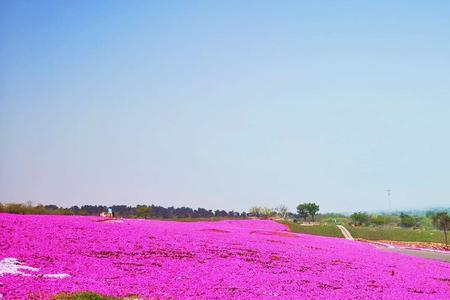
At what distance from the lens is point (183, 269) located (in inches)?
1024

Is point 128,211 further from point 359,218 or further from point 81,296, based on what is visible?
point 81,296

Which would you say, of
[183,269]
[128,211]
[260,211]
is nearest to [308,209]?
[260,211]

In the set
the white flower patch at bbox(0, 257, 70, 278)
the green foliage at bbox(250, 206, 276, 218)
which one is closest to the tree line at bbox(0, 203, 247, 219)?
the green foliage at bbox(250, 206, 276, 218)

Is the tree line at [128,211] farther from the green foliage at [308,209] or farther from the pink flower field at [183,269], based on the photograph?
the pink flower field at [183,269]

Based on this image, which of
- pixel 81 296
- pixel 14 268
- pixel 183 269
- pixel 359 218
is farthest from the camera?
pixel 359 218

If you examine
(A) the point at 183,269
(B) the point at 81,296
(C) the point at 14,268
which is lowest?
(B) the point at 81,296

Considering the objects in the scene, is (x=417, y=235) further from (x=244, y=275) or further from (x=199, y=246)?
(x=244, y=275)

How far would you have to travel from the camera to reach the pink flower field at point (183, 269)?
65.0 feet

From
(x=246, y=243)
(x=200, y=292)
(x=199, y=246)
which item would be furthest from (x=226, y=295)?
(x=246, y=243)

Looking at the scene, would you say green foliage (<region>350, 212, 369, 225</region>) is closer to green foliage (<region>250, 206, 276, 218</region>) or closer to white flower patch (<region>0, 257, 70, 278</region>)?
green foliage (<region>250, 206, 276, 218</region>)

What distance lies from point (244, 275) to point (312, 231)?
61092 mm

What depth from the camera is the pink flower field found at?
19812mm

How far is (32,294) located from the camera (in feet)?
52.7

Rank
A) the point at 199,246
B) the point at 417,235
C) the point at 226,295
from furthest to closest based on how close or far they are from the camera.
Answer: the point at 417,235, the point at 199,246, the point at 226,295
